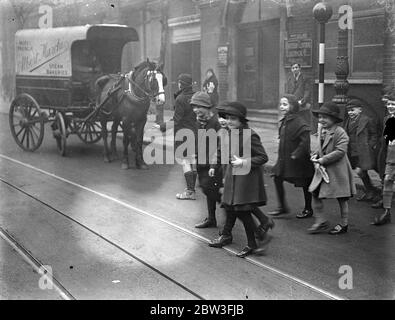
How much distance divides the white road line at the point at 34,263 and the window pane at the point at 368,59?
9.11 meters

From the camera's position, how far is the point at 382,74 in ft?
39.1

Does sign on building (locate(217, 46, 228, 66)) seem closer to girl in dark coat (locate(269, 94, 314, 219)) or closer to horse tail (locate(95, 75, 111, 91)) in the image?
horse tail (locate(95, 75, 111, 91))

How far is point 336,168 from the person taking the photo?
6090 mm

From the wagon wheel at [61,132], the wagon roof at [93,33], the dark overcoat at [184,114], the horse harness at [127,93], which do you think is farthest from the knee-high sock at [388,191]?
the wagon roof at [93,33]

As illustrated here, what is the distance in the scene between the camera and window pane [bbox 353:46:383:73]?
12.2 metres

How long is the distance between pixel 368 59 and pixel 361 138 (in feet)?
19.0

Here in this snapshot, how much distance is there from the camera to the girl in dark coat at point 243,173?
5242 mm

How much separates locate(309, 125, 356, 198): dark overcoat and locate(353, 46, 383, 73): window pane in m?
6.77

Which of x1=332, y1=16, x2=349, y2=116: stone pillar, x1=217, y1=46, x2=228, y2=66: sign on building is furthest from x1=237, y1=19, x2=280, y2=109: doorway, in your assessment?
x1=332, y1=16, x2=349, y2=116: stone pillar

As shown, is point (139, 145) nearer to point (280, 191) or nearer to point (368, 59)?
point (280, 191)

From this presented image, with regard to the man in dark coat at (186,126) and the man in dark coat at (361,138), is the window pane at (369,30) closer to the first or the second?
the man in dark coat at (361,138)
